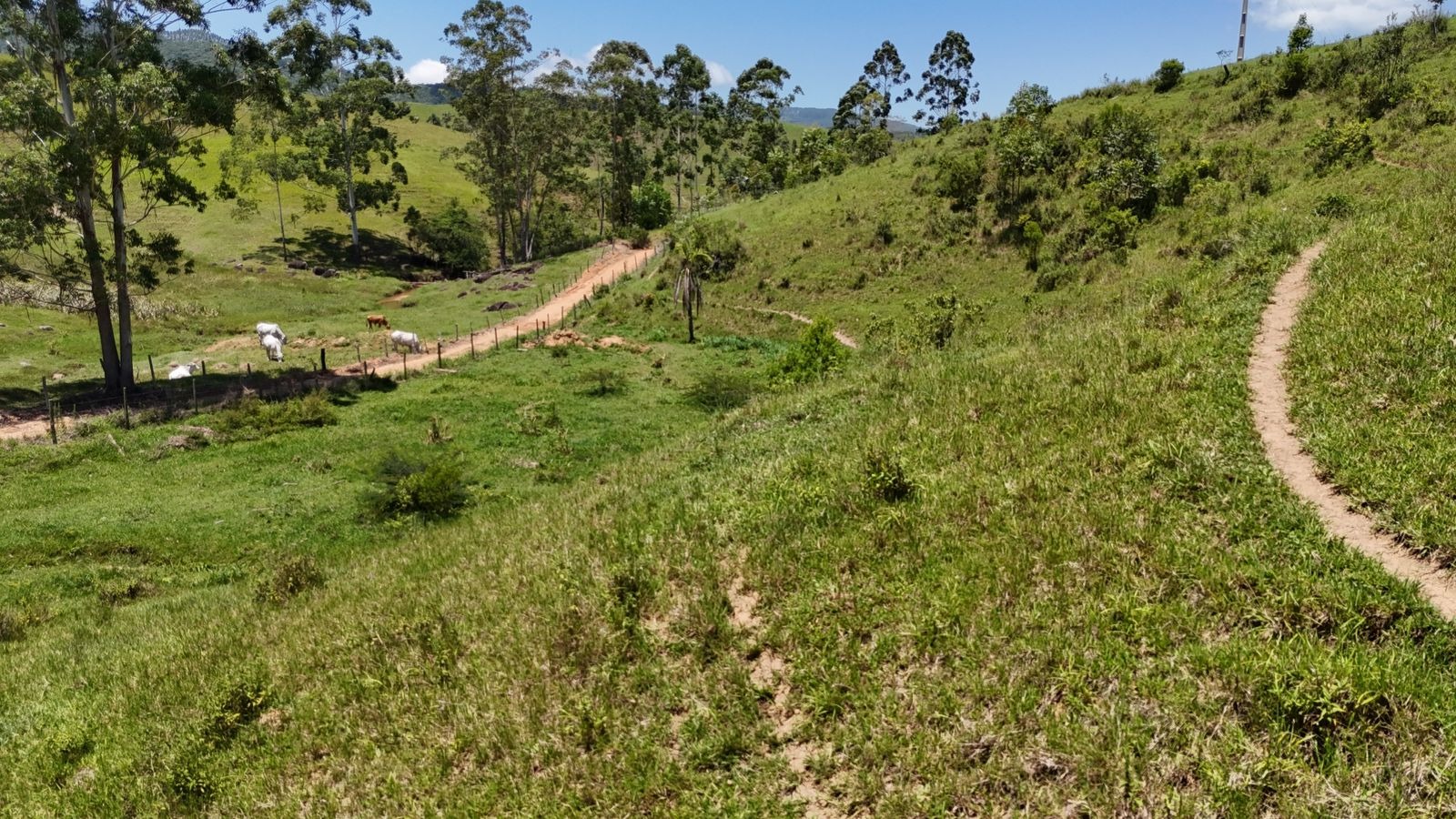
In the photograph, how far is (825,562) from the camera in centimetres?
745

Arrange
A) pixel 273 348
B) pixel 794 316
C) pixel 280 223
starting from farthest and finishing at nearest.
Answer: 1. pixel 280 223
2. pixel 794 316
3. pixel 273 348

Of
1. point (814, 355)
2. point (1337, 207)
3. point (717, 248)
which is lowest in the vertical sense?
point (814, 355)

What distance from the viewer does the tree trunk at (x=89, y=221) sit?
25391 millimetres

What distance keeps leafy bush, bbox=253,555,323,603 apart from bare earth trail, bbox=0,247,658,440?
17808mm

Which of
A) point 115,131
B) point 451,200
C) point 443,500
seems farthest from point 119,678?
point 451,200

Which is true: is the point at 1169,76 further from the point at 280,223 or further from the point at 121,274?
the point at 280,223

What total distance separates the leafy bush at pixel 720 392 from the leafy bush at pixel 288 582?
49.8 ft

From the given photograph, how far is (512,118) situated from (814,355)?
51326 mm

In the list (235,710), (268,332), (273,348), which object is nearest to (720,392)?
(235,710)

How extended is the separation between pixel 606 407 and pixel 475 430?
499 centimetres

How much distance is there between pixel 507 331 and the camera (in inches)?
1626

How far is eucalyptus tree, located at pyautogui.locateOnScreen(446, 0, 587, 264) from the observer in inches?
2333

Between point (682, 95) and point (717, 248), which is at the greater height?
point (682, 95)

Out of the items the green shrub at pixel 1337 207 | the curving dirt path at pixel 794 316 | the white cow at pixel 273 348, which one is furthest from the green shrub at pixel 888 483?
the white cow at pixel 273 348
